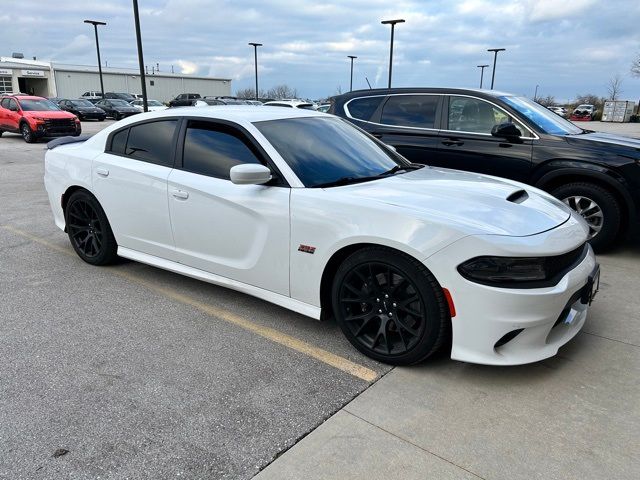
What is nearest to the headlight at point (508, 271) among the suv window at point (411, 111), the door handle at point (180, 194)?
the door handle at point (180, 194)

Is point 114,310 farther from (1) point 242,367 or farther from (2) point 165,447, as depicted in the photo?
(2) point 165,447

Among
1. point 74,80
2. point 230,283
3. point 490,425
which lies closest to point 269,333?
point 230,283

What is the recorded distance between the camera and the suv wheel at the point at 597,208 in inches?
209

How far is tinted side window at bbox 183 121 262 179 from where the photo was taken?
12.2 ft

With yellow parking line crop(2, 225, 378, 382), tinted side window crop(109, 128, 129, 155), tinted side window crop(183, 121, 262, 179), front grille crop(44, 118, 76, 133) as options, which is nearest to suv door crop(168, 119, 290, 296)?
tinted side window crop(183, 121, 262, 179)

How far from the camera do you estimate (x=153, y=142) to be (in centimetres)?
430

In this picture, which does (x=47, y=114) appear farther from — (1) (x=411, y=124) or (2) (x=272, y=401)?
(2) (x=272, y=401)

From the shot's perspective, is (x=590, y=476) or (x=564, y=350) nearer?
(x=590, y=476)

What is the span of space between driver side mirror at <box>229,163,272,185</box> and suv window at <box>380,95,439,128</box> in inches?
146

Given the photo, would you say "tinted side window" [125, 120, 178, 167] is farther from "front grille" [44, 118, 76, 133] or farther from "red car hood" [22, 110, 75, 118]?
"red car hood" [22, 110, 75, 118]

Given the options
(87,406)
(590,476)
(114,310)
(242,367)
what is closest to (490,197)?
(590,476)

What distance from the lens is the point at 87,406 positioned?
107 inches

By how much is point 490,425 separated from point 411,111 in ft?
15.7

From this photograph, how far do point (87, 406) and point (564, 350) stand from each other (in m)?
2.99
